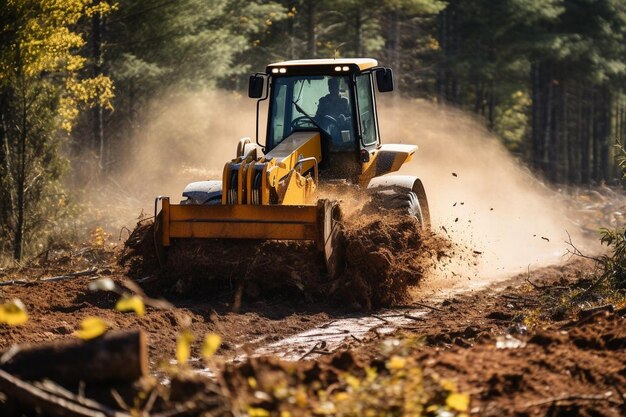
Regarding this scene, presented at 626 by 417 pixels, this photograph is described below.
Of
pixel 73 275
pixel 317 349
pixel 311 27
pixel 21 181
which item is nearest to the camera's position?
pixel 317 349

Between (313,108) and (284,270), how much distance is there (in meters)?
2.93

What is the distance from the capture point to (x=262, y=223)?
11.8m

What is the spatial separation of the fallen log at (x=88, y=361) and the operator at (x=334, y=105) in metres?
8.34

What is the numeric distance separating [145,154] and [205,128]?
197 centimetres

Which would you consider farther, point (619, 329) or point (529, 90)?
point (529, 90)

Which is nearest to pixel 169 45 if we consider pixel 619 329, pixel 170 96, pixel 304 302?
pixel 170 96

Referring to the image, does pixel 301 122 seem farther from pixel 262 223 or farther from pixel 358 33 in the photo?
pixel 358 33

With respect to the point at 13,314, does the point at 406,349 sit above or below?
below

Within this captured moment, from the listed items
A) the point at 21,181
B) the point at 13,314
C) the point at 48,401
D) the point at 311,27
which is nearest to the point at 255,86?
the point at 21,181

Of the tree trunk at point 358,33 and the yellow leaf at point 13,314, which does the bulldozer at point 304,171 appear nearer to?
the yellow leaf at point 13,314

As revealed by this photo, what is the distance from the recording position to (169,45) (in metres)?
27.5

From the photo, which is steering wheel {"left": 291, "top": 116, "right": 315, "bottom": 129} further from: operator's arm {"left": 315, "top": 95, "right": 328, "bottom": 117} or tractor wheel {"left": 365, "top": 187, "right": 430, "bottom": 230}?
tractor wheel {"left": 365, "top": 187, "right": 430, "bottom": 230}

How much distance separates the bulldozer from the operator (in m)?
0.01

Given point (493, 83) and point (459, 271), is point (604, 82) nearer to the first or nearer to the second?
point (493, 83)
